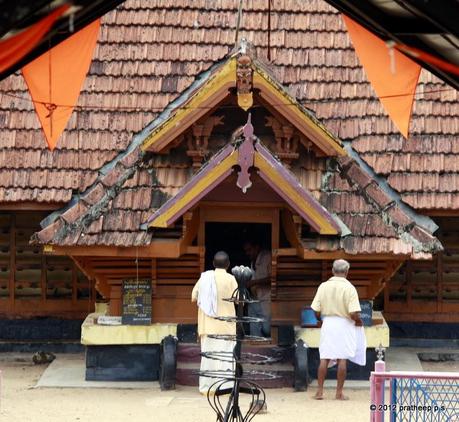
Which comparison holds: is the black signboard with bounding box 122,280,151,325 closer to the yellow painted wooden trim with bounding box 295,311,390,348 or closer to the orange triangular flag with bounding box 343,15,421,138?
the yellow painted wooden trim with bounding box 295,311,390,348

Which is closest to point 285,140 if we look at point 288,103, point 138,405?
point 288,103

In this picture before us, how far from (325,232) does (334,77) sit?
3.20 meters

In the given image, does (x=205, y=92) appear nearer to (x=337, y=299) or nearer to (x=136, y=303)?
(x=136, y=303)

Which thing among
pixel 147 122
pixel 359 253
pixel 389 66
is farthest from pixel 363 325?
pixel 389 66

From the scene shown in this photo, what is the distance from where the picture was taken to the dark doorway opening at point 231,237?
663 inches

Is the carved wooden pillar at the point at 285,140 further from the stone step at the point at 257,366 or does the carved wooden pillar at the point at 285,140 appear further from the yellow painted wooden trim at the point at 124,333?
the yellow painted wooden trim at the point at 124,333

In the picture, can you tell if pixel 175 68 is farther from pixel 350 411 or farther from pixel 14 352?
pixel 350 411

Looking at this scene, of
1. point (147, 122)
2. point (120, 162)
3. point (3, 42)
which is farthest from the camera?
point (147, 122)

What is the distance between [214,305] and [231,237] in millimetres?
3793

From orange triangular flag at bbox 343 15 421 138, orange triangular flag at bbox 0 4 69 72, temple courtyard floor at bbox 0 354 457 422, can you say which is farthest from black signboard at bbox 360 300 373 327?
orange triangular flag at bbox 0 4 69 72

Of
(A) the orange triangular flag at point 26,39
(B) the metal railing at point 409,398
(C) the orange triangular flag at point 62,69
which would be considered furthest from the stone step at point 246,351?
(A) the orange triangular flag at point 26,39

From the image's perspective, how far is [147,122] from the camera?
1639 cm

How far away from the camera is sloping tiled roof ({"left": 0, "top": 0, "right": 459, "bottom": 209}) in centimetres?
1591

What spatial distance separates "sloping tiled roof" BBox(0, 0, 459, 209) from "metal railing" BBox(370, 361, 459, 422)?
499 centimetres
